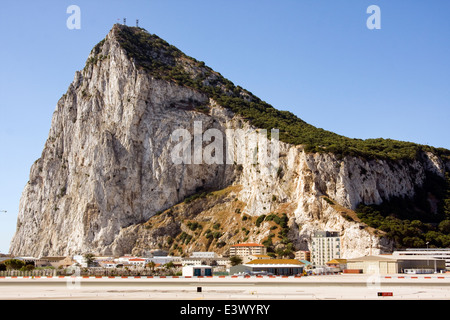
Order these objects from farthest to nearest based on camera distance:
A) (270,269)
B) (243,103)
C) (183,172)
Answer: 1. (243,103)
2. (183,172)
3. (270,269)

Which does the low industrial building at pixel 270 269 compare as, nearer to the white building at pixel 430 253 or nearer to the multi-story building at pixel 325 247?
the multi-story building at pixel 325 247

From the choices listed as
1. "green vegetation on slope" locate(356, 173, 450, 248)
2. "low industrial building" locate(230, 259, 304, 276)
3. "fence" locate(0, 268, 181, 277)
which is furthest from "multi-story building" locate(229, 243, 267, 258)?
"low industrial building" locate(230, 259, 304, 276)

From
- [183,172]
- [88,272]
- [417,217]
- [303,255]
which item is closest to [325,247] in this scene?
[303,255]

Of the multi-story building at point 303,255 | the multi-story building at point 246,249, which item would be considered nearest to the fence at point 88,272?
the multi-story building at point 246,249

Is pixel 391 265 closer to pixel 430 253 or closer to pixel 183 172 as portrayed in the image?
pixel 430 253
